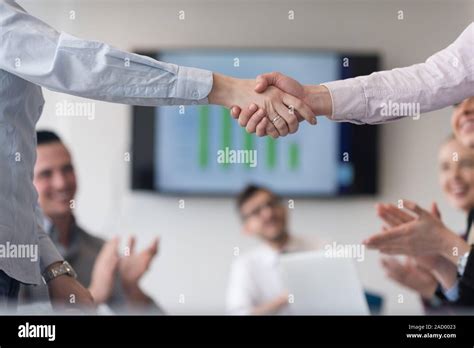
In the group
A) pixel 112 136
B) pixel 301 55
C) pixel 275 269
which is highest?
pixel 301 55

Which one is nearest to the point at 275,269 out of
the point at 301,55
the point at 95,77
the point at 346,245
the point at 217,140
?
the point at 346,245

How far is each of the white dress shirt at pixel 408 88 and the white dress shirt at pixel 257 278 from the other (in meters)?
1.18

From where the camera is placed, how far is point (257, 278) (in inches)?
107

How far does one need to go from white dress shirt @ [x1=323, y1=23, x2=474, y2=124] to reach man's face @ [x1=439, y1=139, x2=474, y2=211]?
112cm

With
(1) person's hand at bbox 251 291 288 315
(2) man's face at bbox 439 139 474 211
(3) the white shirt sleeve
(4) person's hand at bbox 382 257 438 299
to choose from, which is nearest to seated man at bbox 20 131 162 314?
(3) the white shirt sleeve

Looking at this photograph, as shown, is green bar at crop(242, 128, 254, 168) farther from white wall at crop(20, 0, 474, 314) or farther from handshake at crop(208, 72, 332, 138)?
handshake at crop(208, 72, 332, 138)

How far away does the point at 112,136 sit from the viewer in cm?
287
